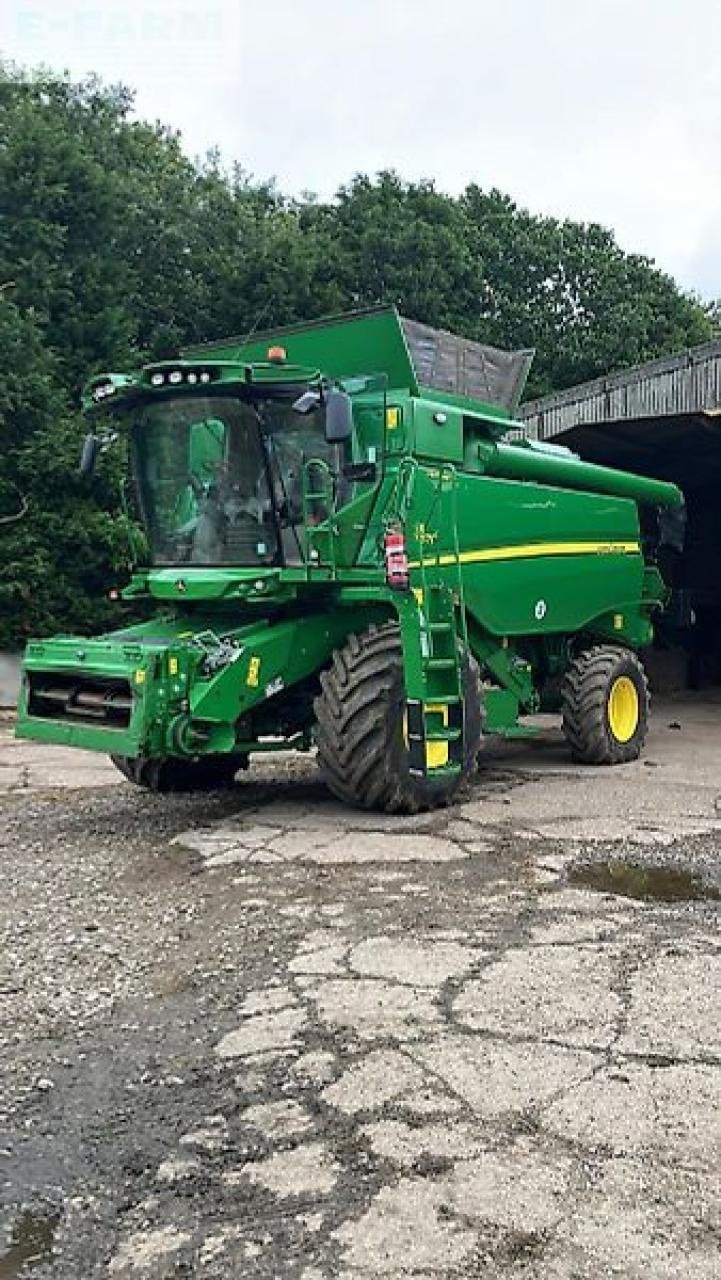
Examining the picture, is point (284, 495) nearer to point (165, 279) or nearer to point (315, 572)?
point (315, 572)

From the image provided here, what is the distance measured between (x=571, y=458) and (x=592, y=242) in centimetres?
2303

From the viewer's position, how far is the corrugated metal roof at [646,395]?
13.2 metres

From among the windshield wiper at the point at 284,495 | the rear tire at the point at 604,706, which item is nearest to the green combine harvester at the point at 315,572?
the windshield wiper at the point at 284,495

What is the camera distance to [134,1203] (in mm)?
3018

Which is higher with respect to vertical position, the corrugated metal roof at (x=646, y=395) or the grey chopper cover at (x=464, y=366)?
the corrugated metal roof at (x=646, y=395)

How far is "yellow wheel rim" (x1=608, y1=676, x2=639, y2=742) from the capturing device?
33.6 ft

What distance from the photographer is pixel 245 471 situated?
7.75 meters

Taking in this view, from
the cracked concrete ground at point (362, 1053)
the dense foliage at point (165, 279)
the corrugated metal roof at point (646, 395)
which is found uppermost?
the dense foliage at point (165, 279)

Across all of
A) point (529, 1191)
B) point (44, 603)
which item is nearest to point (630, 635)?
point (529, 1191)

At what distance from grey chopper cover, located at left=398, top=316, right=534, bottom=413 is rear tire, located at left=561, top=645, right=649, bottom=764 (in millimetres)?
2234

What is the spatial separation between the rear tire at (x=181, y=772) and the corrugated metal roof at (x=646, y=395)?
6622 mm

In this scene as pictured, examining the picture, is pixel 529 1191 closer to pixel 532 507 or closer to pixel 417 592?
pixel 417 592

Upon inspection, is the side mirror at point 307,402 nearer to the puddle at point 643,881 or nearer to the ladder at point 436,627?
the ladder at point 436,627

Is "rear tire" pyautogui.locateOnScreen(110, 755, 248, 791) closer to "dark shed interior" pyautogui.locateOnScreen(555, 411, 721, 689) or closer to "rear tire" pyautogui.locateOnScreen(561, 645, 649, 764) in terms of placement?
"rear tire" pyautogui.locateOnScreen(561, 645, 649, 764)
